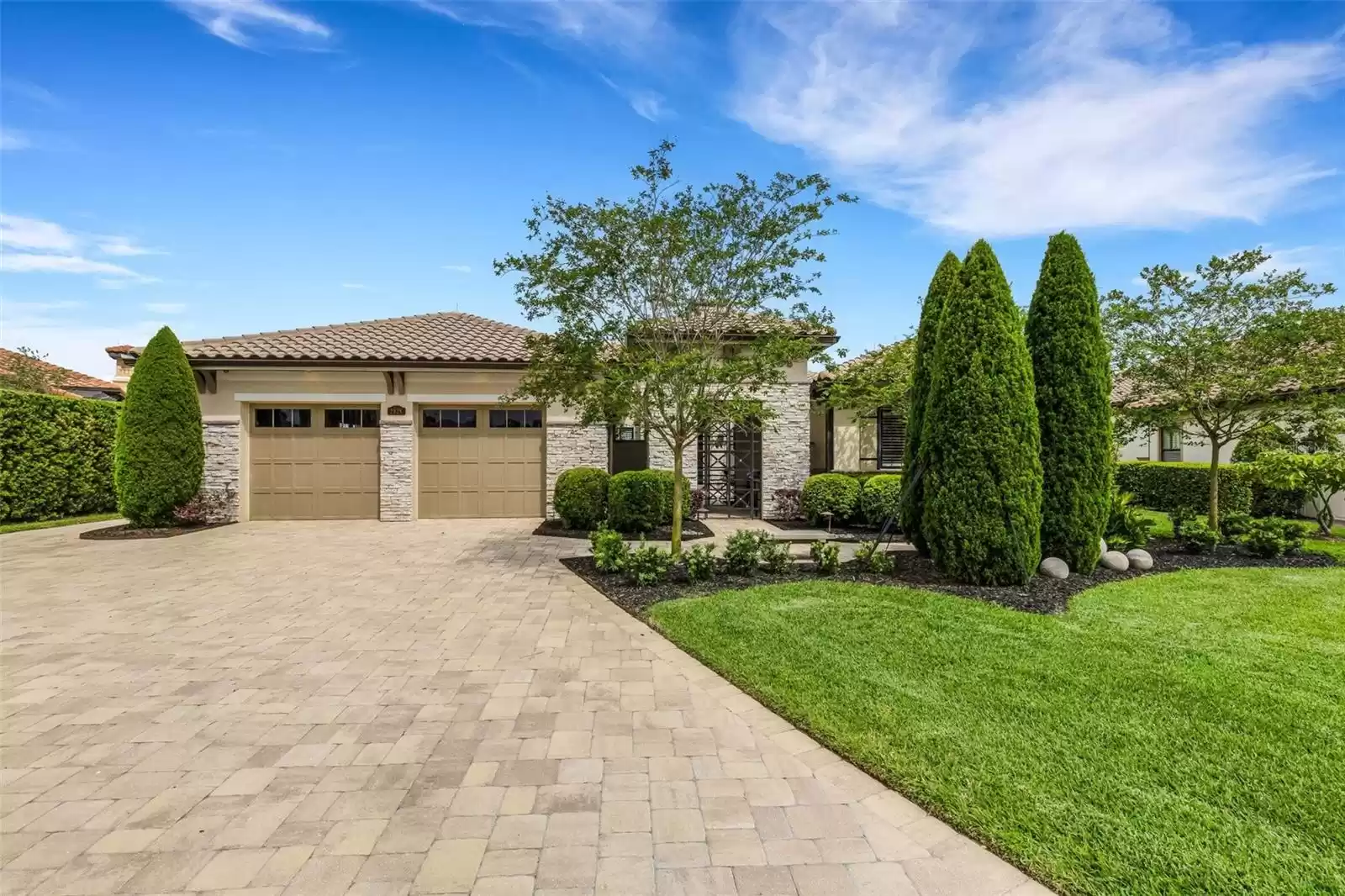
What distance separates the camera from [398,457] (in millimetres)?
12938

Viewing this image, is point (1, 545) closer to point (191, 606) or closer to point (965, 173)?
point (191, 606)

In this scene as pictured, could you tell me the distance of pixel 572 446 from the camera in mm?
13227

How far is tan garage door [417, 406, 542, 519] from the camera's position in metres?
13.2

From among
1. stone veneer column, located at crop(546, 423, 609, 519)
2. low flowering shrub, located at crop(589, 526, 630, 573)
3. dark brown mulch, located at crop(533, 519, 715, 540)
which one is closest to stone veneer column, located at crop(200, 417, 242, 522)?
stone veneer column, located at crop(546, 423, 609, 519)

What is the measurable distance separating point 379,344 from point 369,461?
2712mm

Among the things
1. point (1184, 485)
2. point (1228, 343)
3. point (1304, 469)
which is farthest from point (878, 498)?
point (1184, 485)

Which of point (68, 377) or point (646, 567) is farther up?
point (68, 377)

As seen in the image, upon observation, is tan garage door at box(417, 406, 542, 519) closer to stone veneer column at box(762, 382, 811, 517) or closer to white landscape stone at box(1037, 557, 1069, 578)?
stone veneer column at box(762, 382, 811, 517)

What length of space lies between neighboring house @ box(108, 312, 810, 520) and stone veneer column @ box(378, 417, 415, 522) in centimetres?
2

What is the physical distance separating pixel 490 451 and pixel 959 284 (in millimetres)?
10136

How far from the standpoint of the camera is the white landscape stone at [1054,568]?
23.2 feet

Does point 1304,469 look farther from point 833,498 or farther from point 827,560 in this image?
point 827,560

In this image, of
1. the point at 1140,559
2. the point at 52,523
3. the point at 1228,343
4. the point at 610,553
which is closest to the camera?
the point at 610,553

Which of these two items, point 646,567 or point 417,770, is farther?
point 646,567
